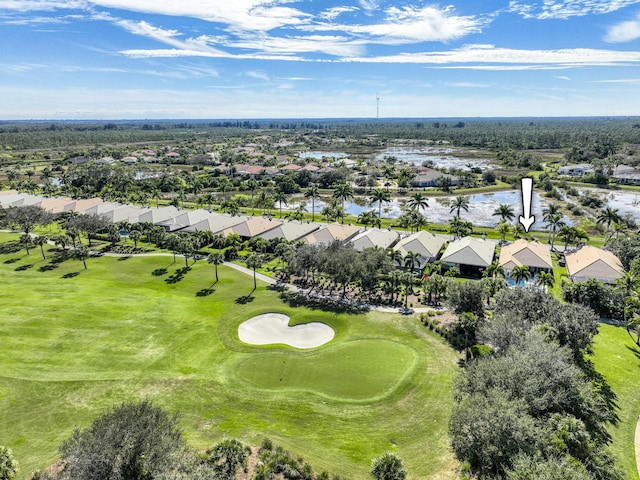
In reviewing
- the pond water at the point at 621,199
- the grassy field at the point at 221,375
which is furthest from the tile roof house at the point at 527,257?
the pond water at the point at 621,199

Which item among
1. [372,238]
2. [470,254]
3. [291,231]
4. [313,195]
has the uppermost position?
[313,195]

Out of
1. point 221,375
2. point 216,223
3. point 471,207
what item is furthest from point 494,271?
point 471,207

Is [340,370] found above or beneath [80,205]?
beneath

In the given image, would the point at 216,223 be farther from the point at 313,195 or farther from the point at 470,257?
the point at 470,257

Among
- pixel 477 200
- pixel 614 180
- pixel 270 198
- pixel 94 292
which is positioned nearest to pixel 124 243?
pixel 94 292

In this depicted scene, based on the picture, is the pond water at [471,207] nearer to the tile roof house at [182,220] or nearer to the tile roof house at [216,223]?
the tile roof house at [216,223]
